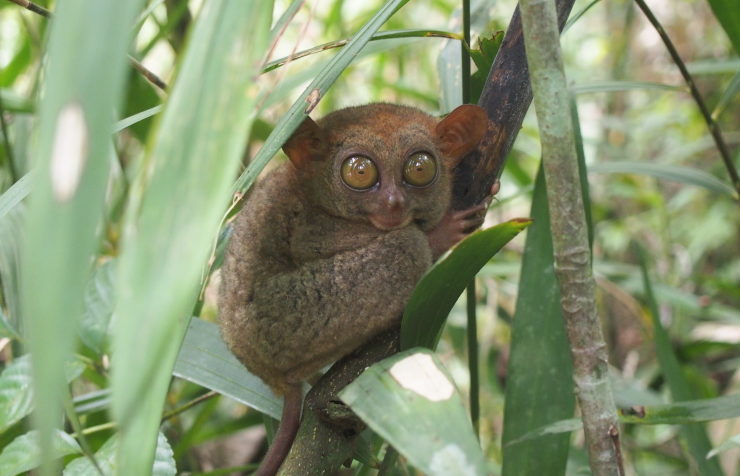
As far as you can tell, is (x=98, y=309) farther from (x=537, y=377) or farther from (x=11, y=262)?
(x=537, y=377)

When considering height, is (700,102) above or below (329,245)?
above

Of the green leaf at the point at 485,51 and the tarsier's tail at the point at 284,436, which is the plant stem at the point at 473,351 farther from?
the green leaf at the point at 485,51

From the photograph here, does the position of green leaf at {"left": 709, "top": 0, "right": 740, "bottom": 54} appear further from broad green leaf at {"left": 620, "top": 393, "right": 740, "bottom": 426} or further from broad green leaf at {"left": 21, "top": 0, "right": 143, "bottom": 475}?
broad green leaf at {"left": 21, "top": 0, "right": 143, "bottom": 475}

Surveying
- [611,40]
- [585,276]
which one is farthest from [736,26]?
[611,40]

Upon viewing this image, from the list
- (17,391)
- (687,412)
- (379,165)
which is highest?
(379,165)

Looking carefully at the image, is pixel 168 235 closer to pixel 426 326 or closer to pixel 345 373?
pixel 426 326

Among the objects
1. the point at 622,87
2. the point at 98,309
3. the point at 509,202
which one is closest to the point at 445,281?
the point at 98,309

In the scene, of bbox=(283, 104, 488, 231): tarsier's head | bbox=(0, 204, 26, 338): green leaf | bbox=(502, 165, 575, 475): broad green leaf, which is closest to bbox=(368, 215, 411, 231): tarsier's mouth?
bbox=(283, 104, 488, 231): tarsier's head
